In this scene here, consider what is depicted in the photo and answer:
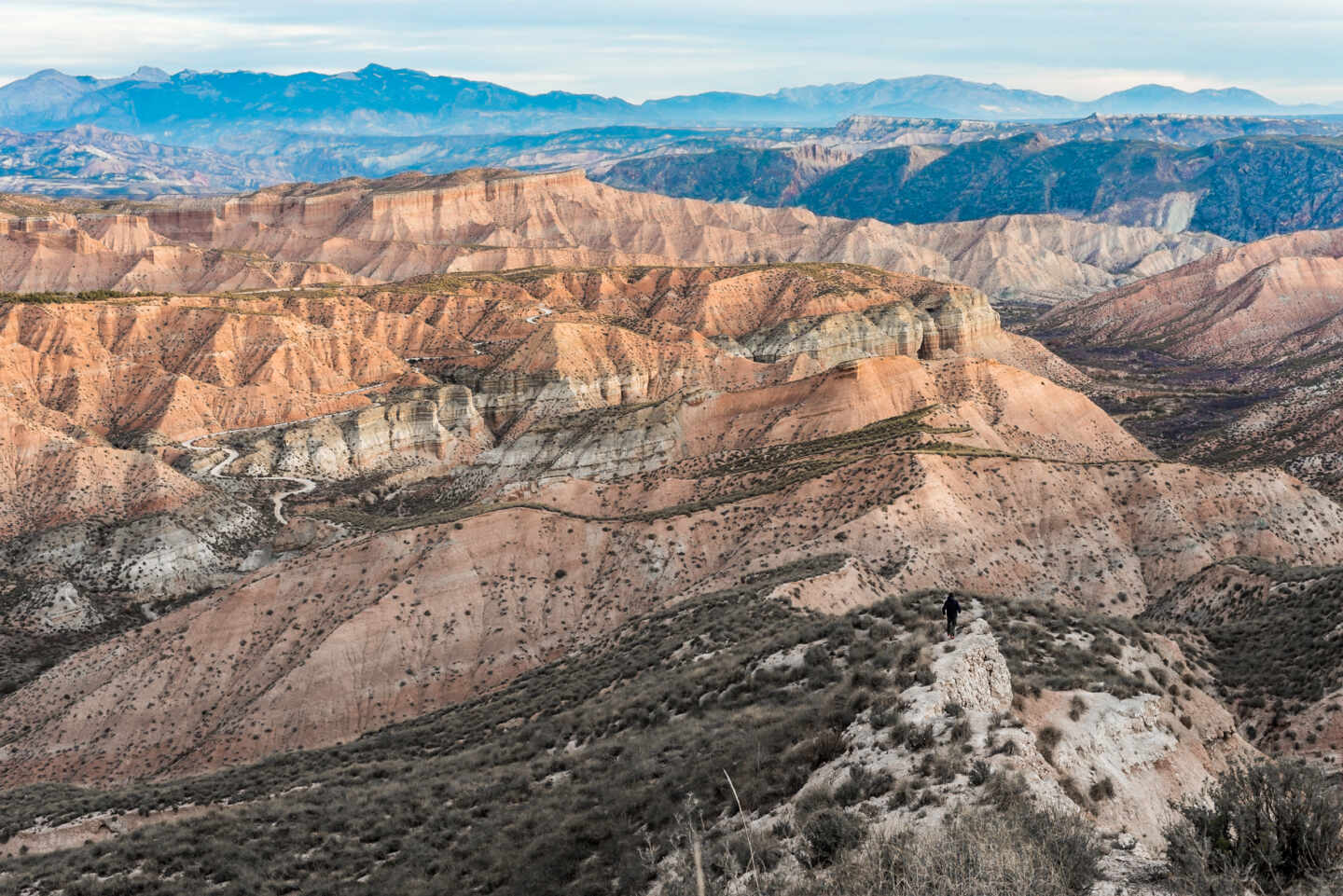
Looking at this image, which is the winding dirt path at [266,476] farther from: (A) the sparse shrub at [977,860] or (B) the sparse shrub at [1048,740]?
(A) the sparse shrub at [977,860]

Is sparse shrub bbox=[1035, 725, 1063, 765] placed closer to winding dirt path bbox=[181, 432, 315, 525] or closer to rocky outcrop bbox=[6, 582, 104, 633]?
rocky outcrop bbox=[6, 582, 104, 633]

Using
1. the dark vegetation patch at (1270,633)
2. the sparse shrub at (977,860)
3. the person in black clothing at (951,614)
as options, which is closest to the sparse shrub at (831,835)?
the sparse shrub at (977,860)

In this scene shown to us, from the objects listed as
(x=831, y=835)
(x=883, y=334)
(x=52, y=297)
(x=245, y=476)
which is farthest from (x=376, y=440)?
(x=831, y=835)

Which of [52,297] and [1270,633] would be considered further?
[52,297]

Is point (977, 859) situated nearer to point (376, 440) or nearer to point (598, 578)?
point (598, 578)

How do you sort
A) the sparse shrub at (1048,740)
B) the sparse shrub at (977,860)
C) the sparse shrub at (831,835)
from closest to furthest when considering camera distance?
the sparse shrub at (977,860) < the sparse shrub at (831,835) < the sparse shrub at (1048,740)

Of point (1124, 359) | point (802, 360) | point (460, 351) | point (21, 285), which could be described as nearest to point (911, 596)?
point (802, 360)

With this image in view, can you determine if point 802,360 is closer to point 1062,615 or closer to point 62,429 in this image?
point 62,429

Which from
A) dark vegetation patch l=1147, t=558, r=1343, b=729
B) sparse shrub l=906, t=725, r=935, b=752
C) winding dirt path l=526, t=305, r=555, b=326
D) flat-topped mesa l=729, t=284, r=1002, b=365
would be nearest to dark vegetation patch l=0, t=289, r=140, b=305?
winding dirt path l=526, t=305, r=555, b=326
